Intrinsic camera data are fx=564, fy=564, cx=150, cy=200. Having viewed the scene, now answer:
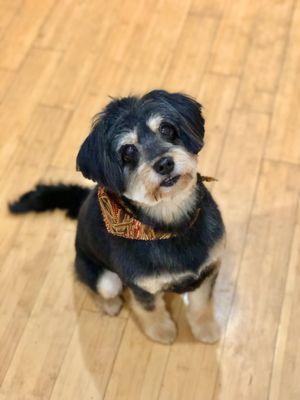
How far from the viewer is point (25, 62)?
8.65 feet

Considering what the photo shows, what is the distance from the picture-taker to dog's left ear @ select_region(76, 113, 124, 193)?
1351 mm

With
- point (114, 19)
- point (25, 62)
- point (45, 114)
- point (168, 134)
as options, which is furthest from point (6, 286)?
point (114, 19)

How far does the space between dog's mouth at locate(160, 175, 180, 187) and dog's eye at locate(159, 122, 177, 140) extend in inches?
4.5

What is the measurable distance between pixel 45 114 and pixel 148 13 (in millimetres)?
759

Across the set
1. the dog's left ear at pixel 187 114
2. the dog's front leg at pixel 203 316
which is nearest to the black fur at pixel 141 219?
the dog's left ear at pixel 187 114

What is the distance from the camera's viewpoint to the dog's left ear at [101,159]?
1.35 metres

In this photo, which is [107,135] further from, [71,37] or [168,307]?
[71,37]

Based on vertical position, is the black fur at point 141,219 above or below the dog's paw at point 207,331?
above

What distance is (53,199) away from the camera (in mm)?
2014

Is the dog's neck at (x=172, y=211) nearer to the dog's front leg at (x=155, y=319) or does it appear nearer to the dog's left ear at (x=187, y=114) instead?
the dog's left ear at (x=187, y=114)

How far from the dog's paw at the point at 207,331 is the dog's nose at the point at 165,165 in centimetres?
68

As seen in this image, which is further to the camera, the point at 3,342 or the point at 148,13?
the point at 148,13

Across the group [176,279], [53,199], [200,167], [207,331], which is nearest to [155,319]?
[207,331]

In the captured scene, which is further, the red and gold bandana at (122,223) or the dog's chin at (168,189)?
the red and gold bandana at (122,223)
